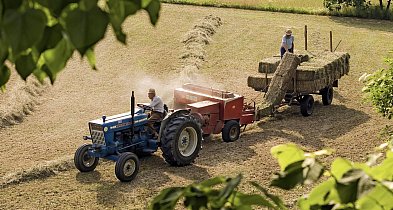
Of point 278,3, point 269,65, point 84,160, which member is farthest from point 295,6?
point 84,160

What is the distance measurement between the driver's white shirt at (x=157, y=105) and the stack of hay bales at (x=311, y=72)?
164 inches

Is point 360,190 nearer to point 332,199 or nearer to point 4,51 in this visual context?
point 332,199

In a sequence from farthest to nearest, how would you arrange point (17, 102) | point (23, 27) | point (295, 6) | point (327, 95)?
point (295, 6) → point (327, 95) → point (17, 102) → point (23, 27)

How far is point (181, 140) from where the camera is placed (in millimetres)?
12477

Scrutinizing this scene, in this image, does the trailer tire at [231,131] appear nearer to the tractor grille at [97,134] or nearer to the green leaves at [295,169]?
the tractor grille at [97,134]

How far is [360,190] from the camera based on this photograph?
4.76 ft

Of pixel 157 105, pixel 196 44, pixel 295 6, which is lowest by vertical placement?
pixel 196 44

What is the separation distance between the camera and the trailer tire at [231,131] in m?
13.9

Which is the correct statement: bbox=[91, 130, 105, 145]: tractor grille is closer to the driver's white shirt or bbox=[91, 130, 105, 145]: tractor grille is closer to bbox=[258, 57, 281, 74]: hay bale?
the driver's white shirt

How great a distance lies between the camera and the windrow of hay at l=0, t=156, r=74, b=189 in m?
11.9

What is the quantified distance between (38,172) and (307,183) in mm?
10971

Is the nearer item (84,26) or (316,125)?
(84,26)

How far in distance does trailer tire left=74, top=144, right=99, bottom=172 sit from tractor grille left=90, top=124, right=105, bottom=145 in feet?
0.54

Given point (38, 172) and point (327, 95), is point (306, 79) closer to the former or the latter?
point (327, 95)
